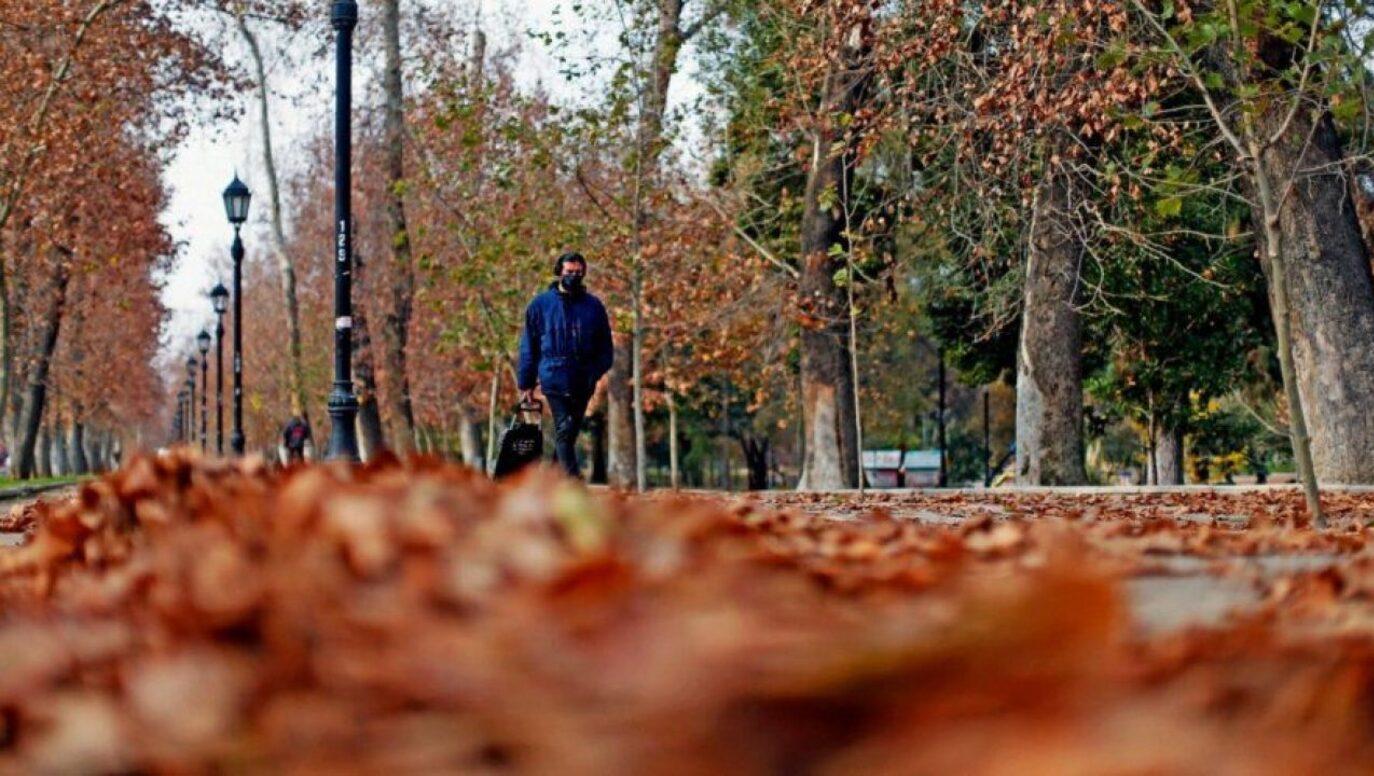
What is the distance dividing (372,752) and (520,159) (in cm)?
2846

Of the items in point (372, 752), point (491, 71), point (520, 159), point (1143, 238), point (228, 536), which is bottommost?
point (372, 752)

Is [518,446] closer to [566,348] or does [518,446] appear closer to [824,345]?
[566,348]

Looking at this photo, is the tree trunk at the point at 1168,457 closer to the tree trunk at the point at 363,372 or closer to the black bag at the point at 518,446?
the tree trunk at the point at 363,372

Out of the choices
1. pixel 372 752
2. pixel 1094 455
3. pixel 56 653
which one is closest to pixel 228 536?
pixel 56 653

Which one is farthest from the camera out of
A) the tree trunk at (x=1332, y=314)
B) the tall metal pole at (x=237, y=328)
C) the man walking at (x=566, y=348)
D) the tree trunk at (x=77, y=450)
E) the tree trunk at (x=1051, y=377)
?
the tree trunk at (x=77, y=450)

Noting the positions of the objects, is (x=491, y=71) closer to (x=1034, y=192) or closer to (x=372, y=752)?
(x=1034, y=192)

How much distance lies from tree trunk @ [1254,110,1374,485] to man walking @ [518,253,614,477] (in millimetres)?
8851

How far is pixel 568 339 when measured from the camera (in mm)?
14477

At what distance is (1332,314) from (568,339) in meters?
9.63

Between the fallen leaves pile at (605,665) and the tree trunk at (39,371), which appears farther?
the tree trunk at (39,371)

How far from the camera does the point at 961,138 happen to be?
2069 cm

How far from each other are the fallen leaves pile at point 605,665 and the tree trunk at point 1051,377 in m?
21.0

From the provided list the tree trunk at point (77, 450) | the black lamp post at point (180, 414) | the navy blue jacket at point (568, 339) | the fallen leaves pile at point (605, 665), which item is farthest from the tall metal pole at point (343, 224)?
the black lamp post at point (180, 414)

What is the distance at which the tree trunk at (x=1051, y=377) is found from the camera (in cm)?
2317
